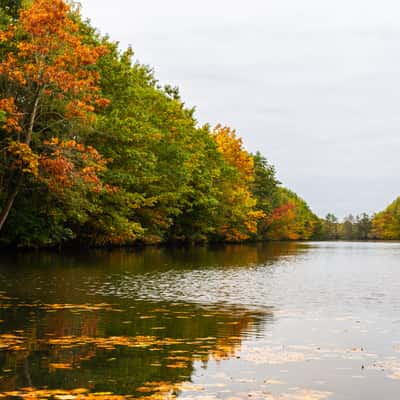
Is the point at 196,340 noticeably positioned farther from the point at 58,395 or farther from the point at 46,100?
the point at 46,100

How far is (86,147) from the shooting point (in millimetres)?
38688

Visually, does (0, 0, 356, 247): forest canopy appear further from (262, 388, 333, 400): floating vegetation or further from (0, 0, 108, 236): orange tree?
(262, 388, 333, 400): floating vegetation

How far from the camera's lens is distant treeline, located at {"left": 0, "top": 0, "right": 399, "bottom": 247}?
27.3 m

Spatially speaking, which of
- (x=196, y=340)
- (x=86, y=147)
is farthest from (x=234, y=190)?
(x=196, y=340)

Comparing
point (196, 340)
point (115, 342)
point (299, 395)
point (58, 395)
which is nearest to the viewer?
point (58, 395)

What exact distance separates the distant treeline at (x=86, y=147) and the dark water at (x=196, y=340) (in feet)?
22.0

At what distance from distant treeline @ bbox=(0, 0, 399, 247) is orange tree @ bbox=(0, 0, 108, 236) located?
0.19ft

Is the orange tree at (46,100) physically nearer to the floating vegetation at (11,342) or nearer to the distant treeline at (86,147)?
the distant treeline at (86,147)

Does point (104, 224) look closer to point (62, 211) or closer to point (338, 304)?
point (62, 211)

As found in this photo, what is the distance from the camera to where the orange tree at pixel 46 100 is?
1048 inches

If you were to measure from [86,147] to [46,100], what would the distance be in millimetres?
9256

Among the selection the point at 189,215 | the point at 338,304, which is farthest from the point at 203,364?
the point at 189,215

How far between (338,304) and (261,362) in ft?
31.8

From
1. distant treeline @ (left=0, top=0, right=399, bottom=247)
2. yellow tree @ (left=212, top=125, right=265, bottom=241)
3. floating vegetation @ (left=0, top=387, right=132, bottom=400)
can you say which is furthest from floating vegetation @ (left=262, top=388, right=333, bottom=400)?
yellow tree @ (left=212, top=125, right=265, bottom=241)
